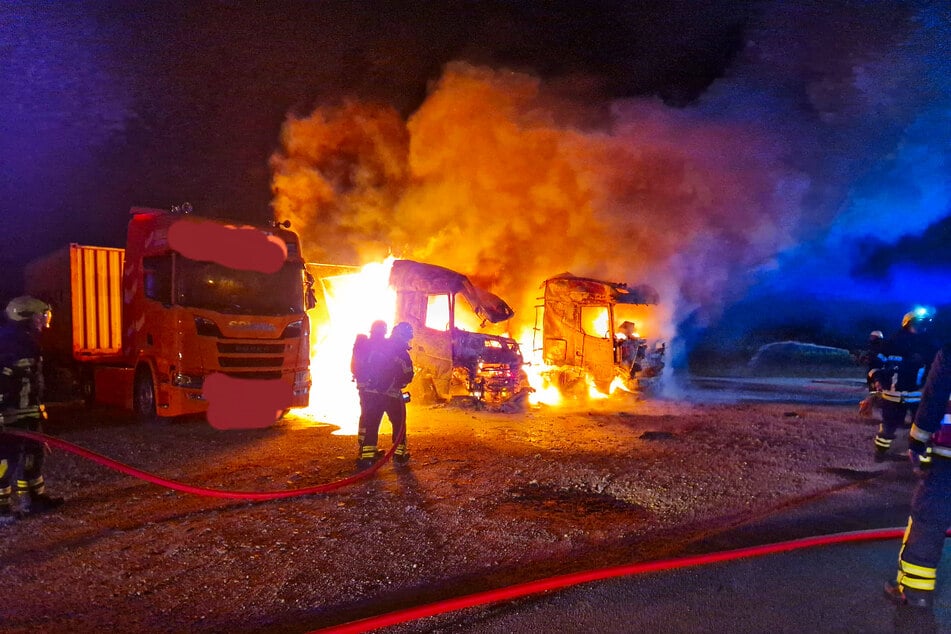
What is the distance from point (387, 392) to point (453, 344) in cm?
388

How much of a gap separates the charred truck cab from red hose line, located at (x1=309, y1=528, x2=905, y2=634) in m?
6.52

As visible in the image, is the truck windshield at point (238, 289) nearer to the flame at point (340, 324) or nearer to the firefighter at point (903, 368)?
the flame at point (340, 324)

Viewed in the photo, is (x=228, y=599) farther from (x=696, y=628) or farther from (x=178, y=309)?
(x=178, y=309)

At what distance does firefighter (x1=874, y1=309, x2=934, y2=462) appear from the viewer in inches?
261

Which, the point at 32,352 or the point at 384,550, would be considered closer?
the point at 384,550

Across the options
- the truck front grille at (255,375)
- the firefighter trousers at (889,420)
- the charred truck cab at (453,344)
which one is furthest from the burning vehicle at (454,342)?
the firefighter trousers at (889,420)

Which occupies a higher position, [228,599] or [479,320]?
[479,320]

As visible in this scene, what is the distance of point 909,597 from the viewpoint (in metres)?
3.19

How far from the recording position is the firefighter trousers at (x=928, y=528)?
3113 mm

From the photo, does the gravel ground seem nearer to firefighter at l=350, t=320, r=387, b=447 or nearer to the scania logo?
firefighter at l=350, t=320, r=387, b=447

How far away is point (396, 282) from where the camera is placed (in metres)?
11.0

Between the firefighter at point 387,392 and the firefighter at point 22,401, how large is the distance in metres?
2.80

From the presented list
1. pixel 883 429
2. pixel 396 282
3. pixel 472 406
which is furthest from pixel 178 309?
pixel 883 429

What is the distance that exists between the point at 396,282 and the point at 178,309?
13.7 ft
